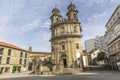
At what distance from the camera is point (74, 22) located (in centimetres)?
3812

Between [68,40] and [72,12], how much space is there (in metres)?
9.61

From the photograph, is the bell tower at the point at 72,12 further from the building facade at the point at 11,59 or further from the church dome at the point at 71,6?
the building facade at the point at 11,59

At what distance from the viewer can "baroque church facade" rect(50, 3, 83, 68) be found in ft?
117

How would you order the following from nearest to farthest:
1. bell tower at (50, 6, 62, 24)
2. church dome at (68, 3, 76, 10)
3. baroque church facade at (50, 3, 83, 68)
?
baroque church facade at (50, 3, 83, 68), church dome at (68, 3, 76, 10), bell tower at (50, 6, 62, 24)

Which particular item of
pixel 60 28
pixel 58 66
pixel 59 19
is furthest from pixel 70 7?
pixel 58 66

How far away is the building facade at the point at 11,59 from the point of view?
110 ft

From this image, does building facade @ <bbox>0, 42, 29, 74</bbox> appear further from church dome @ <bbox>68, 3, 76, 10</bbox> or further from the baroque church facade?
church dome @ <bbox>68, 3, 76, 10</bbox>

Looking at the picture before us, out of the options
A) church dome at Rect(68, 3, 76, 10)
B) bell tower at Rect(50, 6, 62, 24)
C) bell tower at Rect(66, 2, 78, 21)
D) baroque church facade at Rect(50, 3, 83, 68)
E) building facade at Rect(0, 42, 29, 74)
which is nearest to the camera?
building facade at Rect(0, 42, 29, 74)

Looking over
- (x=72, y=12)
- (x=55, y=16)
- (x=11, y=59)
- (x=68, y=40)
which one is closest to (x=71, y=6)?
(x=72, y=12)

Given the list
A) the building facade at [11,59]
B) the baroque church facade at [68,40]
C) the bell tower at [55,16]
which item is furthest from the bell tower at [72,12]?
the building facade at [11,59]

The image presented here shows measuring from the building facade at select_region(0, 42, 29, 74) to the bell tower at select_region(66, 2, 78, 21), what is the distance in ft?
67.2

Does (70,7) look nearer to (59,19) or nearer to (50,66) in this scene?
(59,19)

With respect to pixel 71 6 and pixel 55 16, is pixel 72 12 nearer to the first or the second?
pixel 71 6

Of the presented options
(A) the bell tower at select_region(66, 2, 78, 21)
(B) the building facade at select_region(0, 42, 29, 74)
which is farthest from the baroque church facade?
(B) the building facade at select_region(0, 42, 29, 74)
